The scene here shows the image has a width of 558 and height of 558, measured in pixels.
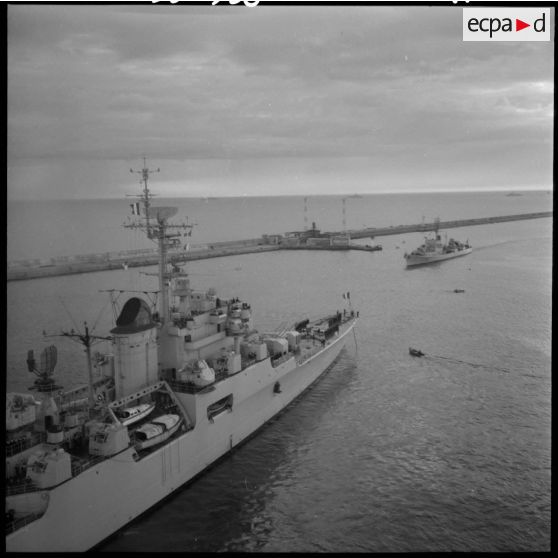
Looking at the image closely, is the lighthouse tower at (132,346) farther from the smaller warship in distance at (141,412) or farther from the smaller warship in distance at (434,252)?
the smaller warship in distance at (434,252)

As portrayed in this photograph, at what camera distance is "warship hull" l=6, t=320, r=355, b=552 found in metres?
6.15

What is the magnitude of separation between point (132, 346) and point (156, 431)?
157cm

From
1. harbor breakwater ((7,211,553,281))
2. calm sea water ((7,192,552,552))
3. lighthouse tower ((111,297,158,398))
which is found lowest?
calm sea water ((7,192,552,552))

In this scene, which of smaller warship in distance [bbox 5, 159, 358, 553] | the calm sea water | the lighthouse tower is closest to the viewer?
smaller warship in distance [bbox 5, 159, 358, 553]

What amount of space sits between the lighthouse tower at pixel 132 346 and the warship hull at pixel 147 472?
767mm

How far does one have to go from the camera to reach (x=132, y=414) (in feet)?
26.2

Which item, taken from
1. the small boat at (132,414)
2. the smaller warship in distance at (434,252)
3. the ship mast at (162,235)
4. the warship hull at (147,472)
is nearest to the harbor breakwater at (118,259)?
the ship mast at (162,235)

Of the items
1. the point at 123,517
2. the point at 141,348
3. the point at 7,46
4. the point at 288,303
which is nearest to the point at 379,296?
the point at 288,303

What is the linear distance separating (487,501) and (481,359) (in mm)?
6874

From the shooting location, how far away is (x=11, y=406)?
708cm

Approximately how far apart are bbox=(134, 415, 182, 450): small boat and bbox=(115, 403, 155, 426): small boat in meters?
0.21

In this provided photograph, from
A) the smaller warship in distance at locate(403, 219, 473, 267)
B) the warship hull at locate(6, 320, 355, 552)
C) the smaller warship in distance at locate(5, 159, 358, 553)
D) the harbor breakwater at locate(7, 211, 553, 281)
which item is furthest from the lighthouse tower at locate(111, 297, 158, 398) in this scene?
the smaller warship in distance at locate(403, 219, 473, 267)

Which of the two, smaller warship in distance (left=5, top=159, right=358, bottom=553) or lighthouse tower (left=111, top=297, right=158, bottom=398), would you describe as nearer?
smaller warship in distance (left=5, top=159, right=358, bottom=553)

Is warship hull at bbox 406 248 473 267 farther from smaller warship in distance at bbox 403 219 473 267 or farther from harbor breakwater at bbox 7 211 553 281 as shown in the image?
harbor breakwater at bbox 7 211 553 281
